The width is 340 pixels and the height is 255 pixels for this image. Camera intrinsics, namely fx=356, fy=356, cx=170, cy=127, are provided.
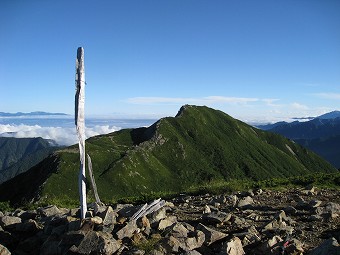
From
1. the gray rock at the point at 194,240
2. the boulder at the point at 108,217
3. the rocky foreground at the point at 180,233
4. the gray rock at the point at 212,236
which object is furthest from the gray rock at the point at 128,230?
the gray rock at the point at 212,236

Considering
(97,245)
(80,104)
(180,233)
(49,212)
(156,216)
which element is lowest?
(49,212)

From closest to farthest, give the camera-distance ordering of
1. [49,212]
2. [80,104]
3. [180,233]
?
1. [180,233]
2. [80,104]
3. [49,212]

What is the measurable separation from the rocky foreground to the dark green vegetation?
3614 inches

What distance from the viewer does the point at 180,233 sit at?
12.3 m

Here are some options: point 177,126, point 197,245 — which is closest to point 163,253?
point 197,245


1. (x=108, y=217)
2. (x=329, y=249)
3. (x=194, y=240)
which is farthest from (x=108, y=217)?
(x=329, y=249)

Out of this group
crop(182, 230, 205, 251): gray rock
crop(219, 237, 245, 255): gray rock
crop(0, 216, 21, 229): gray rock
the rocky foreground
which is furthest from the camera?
crop(0, 216, 21, 229): gray rock

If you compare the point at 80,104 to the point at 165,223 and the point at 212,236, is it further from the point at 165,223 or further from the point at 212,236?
the point at 212,236

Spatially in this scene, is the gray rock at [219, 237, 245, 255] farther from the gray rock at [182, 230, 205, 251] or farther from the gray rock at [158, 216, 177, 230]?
the gray rock at [158, 216, 177, 230]

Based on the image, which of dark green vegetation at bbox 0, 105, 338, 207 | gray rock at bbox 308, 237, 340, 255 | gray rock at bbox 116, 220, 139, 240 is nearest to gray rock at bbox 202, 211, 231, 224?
gray rock at bbox 116, 220, 139, 240

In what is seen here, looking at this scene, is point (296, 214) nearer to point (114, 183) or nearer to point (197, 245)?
point (197, 245)

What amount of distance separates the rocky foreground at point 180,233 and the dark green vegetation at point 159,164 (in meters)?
91.8

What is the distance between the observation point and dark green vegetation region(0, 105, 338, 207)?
123750 millimetres

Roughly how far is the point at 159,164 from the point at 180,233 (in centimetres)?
14279
